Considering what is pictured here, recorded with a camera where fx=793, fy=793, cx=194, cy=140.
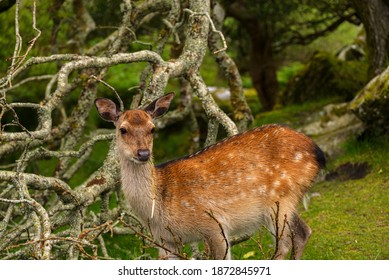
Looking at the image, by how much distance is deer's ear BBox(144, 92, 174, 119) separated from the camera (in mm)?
8445

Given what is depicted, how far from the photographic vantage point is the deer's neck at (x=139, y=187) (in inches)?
330

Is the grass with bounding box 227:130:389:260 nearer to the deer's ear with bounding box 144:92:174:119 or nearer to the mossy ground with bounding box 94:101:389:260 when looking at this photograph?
the mossy ground with bounding box 94:101:389:260

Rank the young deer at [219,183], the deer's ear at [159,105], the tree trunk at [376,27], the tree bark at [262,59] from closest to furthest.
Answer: the young deer at [219,183] < the deer's ear at [159,105] < the tree trunk at [376,27] < the tree bark at [262,59]

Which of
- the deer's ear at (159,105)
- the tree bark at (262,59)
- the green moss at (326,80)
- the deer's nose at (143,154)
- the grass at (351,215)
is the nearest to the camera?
the deer's nose at (143,154)

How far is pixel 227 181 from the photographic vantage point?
860 cm

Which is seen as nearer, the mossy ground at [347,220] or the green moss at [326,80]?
the mossy ground at [347,220]

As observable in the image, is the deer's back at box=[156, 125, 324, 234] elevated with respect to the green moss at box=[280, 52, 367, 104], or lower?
elevated

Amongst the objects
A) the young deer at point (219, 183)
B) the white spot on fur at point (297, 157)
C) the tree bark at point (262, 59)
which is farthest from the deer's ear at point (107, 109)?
the tree bark at point (262, 59)

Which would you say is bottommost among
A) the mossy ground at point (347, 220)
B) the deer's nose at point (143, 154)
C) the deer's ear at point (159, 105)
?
the mossy ground at point (347, 220)

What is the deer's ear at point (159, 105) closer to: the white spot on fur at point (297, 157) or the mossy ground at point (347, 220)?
the mossy ground at point (347, 220)

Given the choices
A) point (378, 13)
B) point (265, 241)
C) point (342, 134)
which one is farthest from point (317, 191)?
point (378, 13)

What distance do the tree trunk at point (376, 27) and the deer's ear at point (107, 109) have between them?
660 cm

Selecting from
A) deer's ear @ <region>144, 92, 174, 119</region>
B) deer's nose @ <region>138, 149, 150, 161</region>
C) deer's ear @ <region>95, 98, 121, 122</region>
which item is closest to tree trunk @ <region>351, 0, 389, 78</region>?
deer's ear @ <region>144, 92, 174, 119</region>

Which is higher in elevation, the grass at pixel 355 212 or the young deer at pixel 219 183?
the young deer at pixel 219 183
